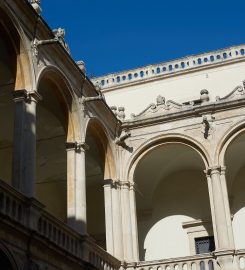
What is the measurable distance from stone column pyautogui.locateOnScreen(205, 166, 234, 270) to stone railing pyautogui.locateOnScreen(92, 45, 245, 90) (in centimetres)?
615

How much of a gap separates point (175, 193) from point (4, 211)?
10727 millimetres

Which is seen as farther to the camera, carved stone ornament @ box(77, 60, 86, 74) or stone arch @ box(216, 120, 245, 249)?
stone arch @ box(216, 120, 245, 249)

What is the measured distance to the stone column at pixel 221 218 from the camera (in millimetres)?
15477

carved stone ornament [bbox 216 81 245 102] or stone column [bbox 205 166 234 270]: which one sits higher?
carved stone ornament [bbox 216 81 245 102]


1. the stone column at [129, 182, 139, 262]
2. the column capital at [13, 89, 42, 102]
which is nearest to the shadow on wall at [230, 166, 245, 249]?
the stone column at [129, 182, 139, 262]

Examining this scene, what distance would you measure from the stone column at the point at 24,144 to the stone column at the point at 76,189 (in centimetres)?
241

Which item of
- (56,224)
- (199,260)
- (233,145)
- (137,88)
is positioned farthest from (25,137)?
(137,88)

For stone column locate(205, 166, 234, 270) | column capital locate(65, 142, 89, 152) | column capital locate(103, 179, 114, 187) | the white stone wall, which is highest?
the white stone wall

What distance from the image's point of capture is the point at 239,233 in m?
19.1

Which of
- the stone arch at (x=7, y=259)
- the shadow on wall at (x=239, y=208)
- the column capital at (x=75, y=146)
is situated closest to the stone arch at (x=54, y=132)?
the column capital at (x=75, y=146)

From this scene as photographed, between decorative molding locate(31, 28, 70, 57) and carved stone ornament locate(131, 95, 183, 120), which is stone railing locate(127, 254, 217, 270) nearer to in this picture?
carved stone ornament locate(131, 95, 183, 120)

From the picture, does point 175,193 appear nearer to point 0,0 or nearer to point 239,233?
point 239,233

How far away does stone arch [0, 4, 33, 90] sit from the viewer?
12745 mm

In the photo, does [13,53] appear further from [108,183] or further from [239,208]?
[239,208]
